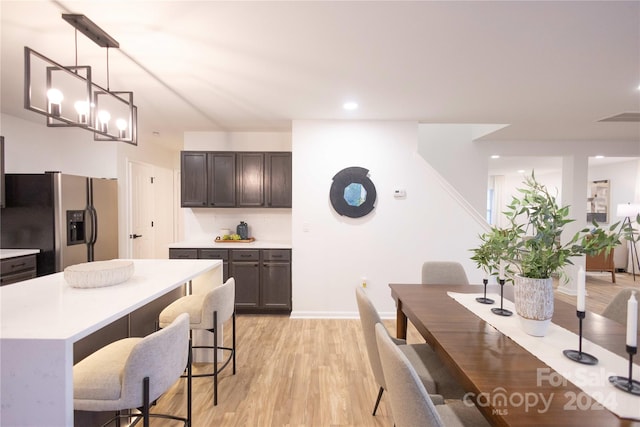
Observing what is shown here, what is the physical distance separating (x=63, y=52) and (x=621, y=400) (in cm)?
353

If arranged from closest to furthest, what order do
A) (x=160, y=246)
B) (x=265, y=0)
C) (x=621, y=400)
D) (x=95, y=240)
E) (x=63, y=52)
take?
(x=621, y=400) → (x=265, y=0) → (x=63, y=52) → (x=95, y=240) → (x=160, y=246)

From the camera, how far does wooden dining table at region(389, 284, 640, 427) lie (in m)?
0.93

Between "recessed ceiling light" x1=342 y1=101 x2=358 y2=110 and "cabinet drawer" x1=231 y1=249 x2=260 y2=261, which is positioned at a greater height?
"recessed ceiling light" x1=342 y1=101 x2=358 y2=110

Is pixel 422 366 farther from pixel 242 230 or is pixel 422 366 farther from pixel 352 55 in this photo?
pixel 242 230

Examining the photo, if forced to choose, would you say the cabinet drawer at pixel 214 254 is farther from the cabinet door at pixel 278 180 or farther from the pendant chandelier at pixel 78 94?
the pendant chandelier at pixel 78 94

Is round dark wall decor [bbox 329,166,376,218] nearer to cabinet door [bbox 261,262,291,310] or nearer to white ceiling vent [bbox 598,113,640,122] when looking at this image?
cabinet door [bbox 261,262,291,310]

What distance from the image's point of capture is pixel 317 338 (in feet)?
10.7

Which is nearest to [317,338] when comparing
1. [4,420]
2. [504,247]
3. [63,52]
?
[504,247]

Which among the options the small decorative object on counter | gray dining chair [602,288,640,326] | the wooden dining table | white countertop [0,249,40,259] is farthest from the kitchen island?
the small decorative object on counter

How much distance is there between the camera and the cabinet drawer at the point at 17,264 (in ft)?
9.32

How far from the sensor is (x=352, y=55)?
85.6 inches

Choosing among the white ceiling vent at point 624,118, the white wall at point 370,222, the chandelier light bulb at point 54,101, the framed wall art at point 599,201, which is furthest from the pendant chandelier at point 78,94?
the framed wall art at point 599,201

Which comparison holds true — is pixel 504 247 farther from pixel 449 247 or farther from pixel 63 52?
pixel 63 52

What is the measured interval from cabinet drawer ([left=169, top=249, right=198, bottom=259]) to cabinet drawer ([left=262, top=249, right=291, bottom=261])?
3.02 feet
